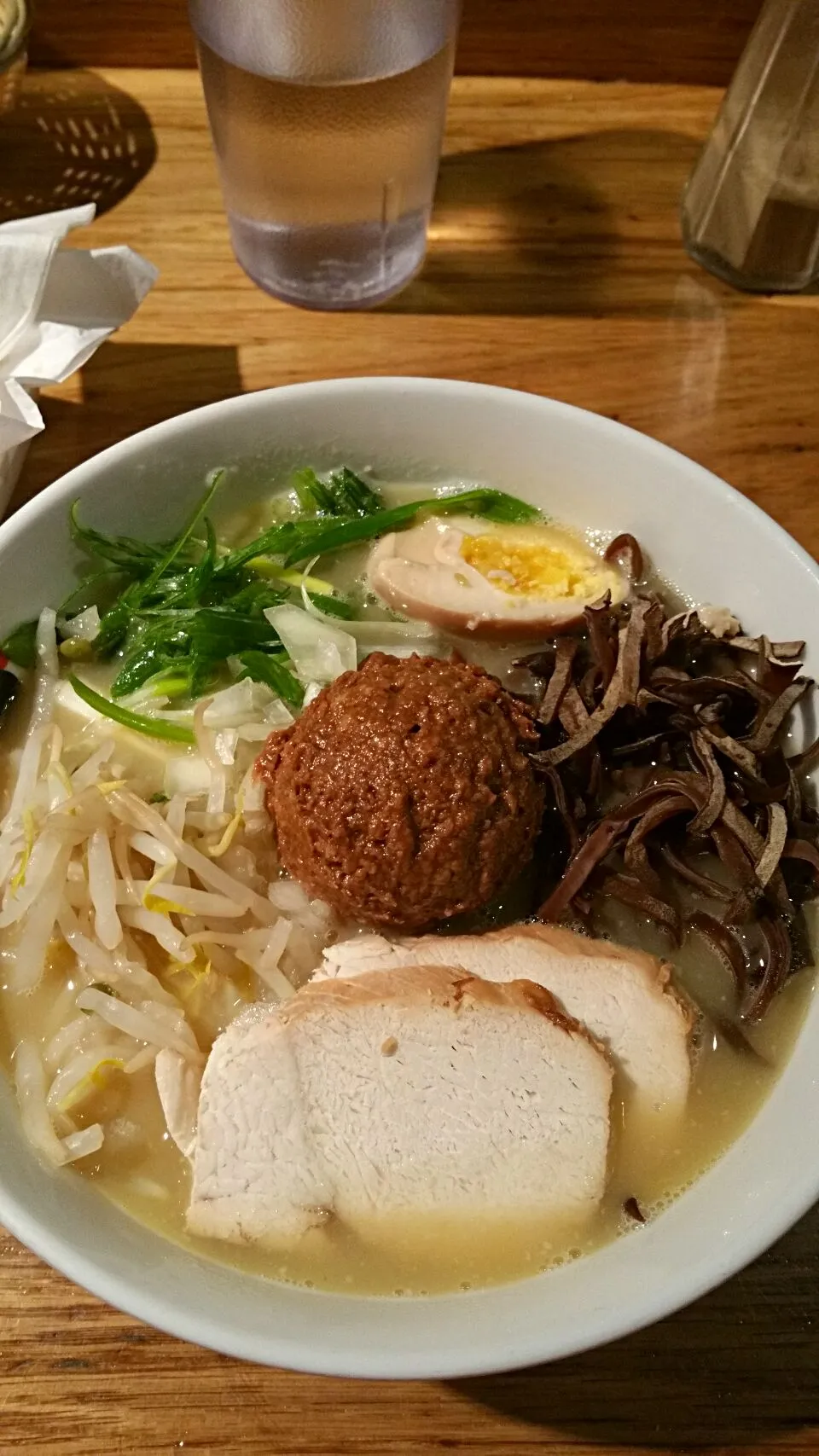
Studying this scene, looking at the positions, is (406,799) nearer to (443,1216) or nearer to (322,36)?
(443,1216)

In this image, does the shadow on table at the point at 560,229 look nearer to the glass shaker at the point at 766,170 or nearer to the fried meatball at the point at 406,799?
the glass shaker at the point at 766,170

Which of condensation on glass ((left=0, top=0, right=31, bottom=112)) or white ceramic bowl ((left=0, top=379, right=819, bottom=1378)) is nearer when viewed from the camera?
white ceramic bowl ((left=0, top=379, right=819, bottom=1378))

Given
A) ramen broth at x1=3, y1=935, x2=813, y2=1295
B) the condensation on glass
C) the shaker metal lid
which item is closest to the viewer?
ramen broth at x1=3, y1=935, x2=813, y2=1295

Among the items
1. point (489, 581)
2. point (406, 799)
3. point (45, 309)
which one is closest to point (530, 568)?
point (489, 581)

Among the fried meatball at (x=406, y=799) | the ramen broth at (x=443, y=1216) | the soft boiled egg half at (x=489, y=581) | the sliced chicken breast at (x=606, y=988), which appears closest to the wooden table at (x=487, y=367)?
the ramen broth at (x=443, y=1216)

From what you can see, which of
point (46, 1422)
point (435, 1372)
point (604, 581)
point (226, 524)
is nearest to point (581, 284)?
point (604, 581)

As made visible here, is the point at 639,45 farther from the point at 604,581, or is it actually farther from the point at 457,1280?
the point at 457,1280

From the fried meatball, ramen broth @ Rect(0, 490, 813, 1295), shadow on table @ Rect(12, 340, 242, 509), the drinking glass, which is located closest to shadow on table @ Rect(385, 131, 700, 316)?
the drinking glass

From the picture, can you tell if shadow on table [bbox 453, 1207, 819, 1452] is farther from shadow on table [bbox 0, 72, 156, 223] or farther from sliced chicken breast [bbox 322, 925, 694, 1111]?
shadow on table [bbox 0, 72, 156, 223]
